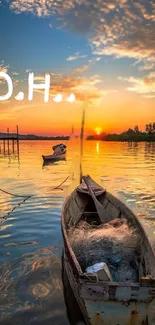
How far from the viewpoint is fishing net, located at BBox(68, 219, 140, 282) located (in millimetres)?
6604

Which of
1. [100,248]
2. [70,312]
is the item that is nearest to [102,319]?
[70,312]

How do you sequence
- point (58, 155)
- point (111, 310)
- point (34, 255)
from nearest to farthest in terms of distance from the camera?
point (111, 310), point (34, 255), point (58, 155)

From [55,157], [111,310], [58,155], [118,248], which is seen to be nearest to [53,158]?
[55,157]

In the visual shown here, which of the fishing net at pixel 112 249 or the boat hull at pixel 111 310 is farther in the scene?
the fishing net at pixel 112 249

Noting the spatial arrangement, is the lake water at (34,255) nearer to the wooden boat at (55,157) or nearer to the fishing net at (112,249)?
the fishing net at (112,249)

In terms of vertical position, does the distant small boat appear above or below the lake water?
above

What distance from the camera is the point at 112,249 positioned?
743 cm

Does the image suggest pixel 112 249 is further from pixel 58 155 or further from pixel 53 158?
pixel 58 155

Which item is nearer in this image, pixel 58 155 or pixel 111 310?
pixel 111 310

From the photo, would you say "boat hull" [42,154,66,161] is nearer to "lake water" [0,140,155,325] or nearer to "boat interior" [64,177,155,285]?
"lake water" [0,140,155,325]

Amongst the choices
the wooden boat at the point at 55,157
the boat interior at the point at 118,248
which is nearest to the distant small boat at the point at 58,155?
the wooden boat at the point at 55,157

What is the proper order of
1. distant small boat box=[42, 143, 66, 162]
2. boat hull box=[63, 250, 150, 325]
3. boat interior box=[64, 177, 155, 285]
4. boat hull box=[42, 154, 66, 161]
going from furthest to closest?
distant small boat box=[42, 143, 66, 162] < boat hull box=[42, 154, 66, 161] < boat interior box=[64, 177, 155, 285] < boat hull box=[63, 250, 150, 325]

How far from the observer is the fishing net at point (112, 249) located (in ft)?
21.7

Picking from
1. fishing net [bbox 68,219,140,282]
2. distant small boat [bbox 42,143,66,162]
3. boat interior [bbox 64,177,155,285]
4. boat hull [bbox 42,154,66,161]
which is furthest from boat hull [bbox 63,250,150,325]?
distant small boat [bbox 42,143,66,162]
